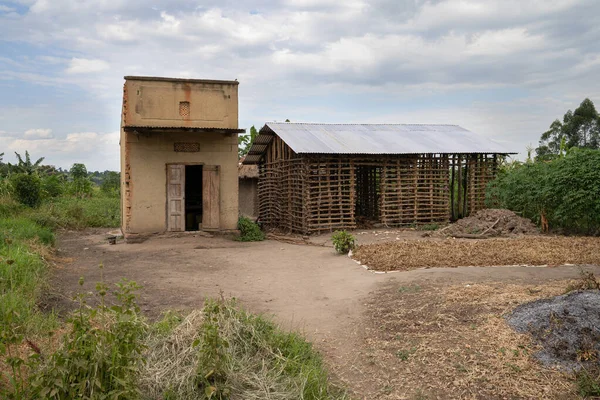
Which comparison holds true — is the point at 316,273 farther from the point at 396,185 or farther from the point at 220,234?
the point at 396,185

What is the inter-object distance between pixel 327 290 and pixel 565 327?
151 inches

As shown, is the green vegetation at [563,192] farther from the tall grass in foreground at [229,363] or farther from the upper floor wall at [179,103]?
the tall grass in foreground at [229,363]

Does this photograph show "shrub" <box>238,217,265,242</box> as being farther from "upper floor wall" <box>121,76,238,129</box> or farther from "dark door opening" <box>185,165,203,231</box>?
"upper floor wall" <box>121,76,238,129</box>

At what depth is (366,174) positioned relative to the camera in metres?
20.0

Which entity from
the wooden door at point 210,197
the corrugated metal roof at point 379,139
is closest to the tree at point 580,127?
the corrugated metal roof at point 379,139

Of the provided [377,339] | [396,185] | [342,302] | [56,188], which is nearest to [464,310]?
[377,339]

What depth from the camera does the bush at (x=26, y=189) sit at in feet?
65.2

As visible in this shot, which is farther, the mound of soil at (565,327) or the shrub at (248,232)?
the shrub at (248,232)

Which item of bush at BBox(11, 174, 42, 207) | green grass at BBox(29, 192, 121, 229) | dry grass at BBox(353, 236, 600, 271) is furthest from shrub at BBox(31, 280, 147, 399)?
bush at BBox(11, 174, 42, 207)

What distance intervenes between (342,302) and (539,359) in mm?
2996

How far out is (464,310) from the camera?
6.31 meters

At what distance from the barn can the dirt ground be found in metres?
3.00

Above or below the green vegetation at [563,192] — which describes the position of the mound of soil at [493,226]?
below

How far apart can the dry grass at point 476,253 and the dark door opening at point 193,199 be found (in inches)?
347
